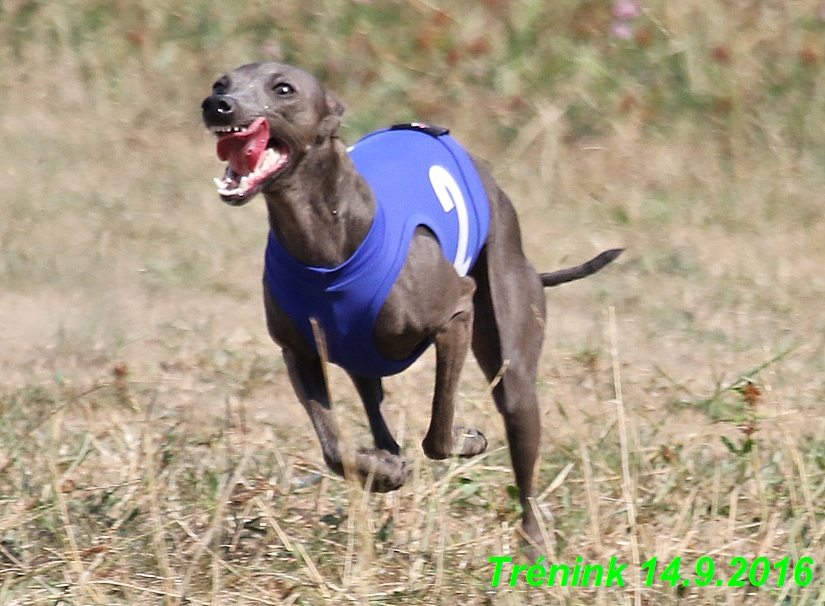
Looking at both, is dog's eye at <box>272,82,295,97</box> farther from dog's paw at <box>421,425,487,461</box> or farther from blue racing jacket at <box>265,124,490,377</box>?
dog's paw at <box>421,425,487,461</box>

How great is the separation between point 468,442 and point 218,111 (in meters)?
1.37

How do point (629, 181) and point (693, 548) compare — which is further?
point (629, 181)

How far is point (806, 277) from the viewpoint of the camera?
7348 mm

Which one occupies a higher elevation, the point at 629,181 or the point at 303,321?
the point at 303,321

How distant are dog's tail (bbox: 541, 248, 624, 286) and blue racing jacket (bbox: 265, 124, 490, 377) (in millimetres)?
518

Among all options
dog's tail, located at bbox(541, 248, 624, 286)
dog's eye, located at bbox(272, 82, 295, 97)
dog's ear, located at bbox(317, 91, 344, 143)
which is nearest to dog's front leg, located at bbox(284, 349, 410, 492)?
dog's ear, located at bbox(317, 91, 344, 143)

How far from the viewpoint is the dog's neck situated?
3.58m

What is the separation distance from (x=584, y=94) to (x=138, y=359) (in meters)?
4.01

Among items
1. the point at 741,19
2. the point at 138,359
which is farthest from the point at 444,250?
the point at 741,19

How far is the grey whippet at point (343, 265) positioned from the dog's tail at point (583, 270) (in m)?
0.43

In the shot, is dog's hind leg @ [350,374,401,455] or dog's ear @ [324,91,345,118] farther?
dog's hind leg @ [350,374,401,455]

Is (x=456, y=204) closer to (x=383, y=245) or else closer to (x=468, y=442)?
(x=383, y=245)

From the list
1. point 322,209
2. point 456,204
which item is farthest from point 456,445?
point 322,209

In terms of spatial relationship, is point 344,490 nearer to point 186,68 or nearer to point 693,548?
point 693,548
